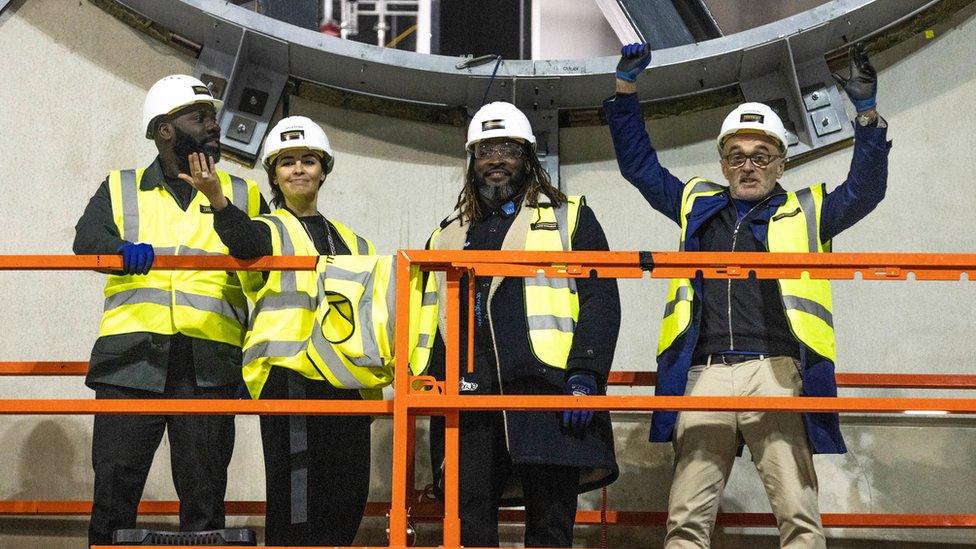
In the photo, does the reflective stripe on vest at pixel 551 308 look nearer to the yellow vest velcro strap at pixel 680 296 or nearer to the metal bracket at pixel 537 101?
the yellow vest velcro strap at pixel 680 296

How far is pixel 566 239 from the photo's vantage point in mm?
4957

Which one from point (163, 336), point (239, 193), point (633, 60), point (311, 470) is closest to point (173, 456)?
point (163, 336)

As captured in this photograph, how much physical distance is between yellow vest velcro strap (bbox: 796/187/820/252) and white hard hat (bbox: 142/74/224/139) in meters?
2.43

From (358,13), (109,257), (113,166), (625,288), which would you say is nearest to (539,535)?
(109,257)

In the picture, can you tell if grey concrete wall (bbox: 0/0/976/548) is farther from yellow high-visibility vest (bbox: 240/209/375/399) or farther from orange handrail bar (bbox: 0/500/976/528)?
yellow high-visibility vest (bbox: 240/209/375/399)

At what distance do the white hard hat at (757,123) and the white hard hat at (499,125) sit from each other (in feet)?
2.68

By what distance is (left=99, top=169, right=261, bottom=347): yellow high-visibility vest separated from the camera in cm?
486

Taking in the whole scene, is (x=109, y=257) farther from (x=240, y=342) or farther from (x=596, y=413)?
(x=596, y=413)

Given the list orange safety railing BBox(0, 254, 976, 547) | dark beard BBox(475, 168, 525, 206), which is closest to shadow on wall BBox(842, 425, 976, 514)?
orange safety railing BBox(0, 254, 976, 547)

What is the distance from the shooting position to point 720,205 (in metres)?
5.06

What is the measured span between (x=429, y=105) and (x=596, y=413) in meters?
2.79

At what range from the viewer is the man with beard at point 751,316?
15.2 feet

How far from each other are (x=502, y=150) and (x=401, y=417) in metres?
1.36

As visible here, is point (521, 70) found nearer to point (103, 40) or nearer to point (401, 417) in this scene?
point (103, 40)
